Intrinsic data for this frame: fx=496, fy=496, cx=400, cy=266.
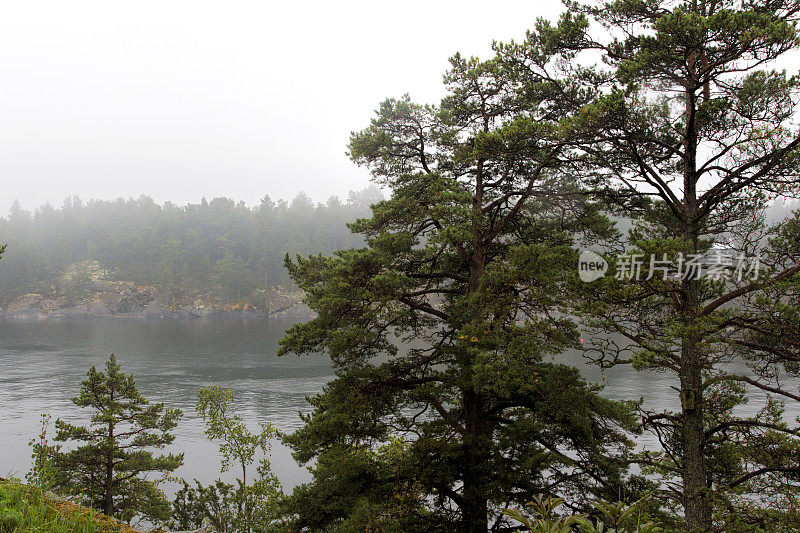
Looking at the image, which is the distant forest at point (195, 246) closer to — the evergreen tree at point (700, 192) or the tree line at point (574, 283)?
the tree line at point (574, 283)

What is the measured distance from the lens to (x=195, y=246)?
477 ft

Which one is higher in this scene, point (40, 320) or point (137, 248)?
point (137, 248)

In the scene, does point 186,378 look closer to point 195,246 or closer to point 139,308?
point 139,308

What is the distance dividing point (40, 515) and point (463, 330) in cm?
796

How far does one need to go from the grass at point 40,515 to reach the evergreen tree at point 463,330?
6.00m

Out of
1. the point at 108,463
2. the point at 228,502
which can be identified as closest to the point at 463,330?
the point at 108,463

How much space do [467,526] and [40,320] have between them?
143 m

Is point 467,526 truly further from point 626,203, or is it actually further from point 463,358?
point 626,203

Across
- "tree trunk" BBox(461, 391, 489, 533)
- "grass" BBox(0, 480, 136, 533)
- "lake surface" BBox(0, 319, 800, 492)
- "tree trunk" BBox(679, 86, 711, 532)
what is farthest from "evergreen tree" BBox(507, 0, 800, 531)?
"lake surface" BBox(0, 319, 800, 492)

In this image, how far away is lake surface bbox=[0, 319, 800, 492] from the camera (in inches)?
1291

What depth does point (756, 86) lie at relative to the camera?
9.30 m

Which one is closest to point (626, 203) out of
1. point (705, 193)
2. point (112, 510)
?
point (705, 193)

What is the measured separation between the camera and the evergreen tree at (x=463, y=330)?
10.9 m

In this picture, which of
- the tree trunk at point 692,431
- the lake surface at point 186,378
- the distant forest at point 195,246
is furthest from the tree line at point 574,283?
the distant forest at point 195,246
